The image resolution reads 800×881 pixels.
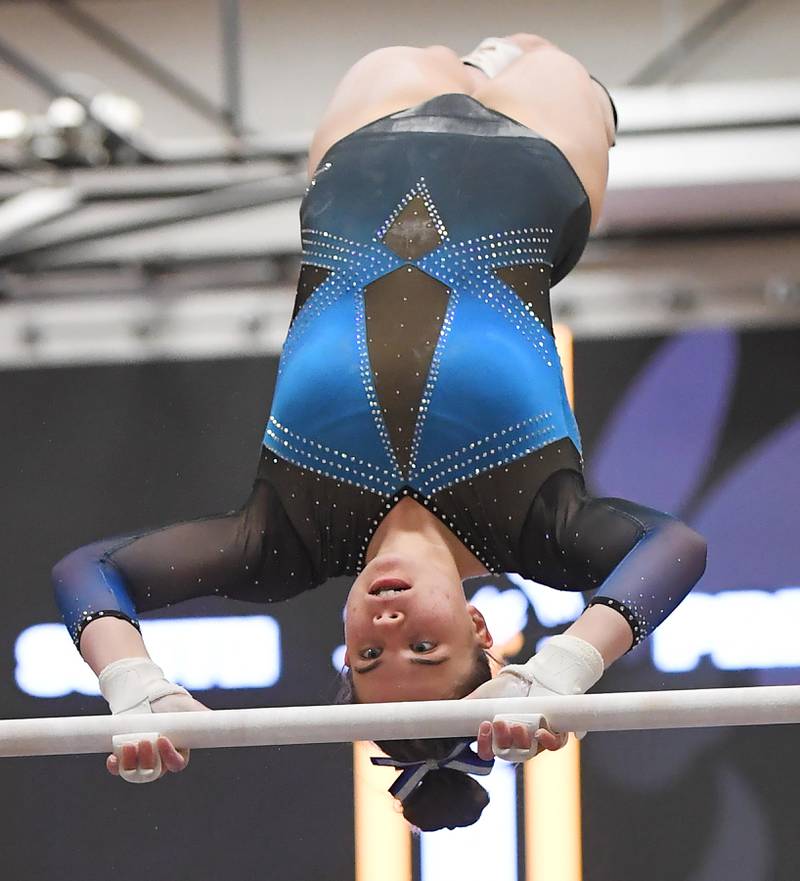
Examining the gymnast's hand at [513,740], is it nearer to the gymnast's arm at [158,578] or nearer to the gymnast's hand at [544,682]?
the gymnast's hand at [544,682]

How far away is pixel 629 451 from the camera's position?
349cm

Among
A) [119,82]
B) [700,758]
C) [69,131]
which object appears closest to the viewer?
[700,758]

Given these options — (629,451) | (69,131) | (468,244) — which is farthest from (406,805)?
(69,131)

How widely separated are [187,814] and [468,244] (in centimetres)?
160

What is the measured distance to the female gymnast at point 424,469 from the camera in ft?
6.83

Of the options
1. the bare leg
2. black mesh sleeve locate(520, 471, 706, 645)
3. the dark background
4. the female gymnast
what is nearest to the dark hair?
the female gymnast

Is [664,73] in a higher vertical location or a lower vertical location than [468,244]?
higher

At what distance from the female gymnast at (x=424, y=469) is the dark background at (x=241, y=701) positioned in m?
1.12

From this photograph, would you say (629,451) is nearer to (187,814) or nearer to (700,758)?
(700,758)

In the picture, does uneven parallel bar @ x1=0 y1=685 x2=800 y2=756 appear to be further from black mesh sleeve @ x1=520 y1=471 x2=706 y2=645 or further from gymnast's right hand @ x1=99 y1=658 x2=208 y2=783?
black mesh sleeve @ x1=520 y1=471 x2=706 y2=645

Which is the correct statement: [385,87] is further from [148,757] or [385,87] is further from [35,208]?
[35,208]

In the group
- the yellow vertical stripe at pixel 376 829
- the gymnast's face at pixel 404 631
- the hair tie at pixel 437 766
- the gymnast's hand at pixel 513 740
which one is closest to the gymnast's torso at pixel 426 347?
the gymnast's face at pixel 404 631

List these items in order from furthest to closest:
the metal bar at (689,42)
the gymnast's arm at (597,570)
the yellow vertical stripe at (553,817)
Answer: the metal bar at (689,42) → the yellow vertical stripe at (553,817) → the gymnast's arm at (597,570)

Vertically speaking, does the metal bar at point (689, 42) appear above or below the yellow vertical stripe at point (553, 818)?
above
